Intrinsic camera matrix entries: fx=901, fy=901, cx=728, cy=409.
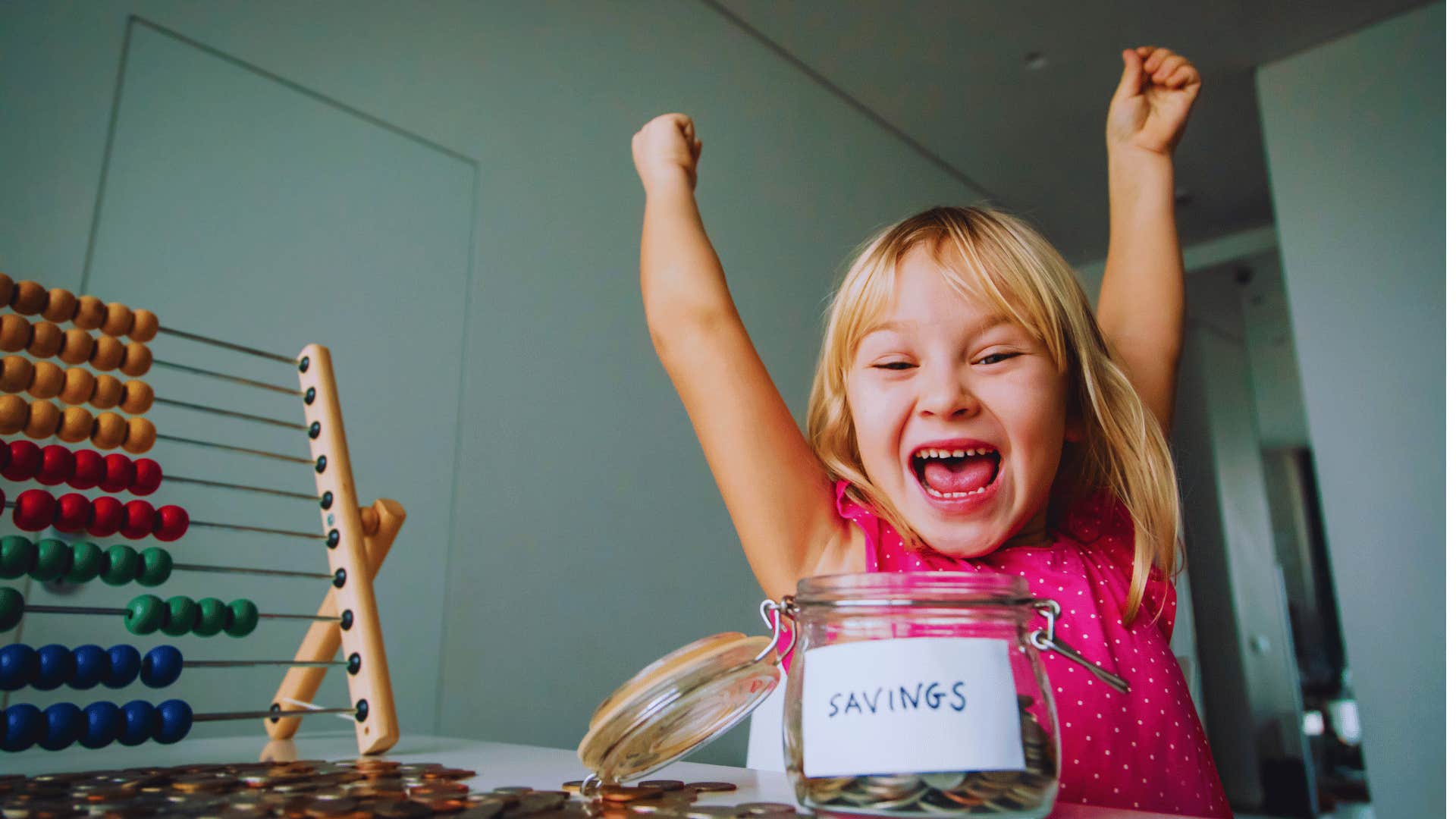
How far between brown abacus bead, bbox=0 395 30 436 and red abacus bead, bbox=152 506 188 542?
0.50ft

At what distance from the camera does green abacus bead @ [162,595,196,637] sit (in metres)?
0.86

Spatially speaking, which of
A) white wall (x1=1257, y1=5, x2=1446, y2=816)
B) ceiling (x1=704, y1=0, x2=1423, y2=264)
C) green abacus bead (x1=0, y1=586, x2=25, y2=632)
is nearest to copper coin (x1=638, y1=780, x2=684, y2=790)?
green abacus bead (x1=0, y1=586, x2=25, y2=632)

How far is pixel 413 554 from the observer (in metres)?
1.79

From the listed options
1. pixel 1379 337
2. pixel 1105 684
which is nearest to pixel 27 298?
pixel 1105 684

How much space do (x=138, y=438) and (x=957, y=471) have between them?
2.69 feet

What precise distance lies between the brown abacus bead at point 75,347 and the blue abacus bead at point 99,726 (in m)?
0.33

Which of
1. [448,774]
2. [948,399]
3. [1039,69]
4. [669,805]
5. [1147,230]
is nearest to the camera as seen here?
[669,805]

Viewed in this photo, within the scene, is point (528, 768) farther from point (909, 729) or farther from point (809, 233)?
point (809, 233)

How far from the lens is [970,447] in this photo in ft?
2.37

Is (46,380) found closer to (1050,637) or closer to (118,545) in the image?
(118,545)

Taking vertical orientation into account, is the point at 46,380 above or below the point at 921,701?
above

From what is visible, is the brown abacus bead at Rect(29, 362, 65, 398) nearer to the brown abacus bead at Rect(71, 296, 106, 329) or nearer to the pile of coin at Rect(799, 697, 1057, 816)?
the brown abacus bead at Rect(71, 296, 106, 329)

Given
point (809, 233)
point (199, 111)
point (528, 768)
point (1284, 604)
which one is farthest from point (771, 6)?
point (1284, 604)

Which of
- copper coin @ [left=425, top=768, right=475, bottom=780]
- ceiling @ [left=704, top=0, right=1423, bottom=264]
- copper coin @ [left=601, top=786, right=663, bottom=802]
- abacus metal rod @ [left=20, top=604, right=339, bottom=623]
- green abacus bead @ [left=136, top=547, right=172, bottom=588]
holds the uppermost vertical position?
ceiling @ [left=704, top=0, right=1423, bottom=264]
